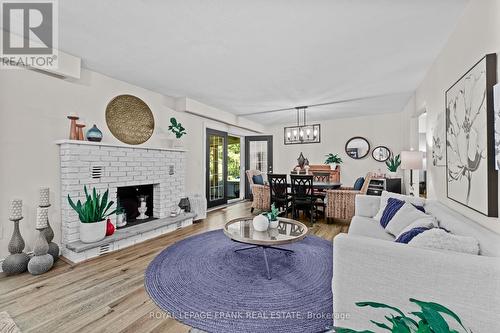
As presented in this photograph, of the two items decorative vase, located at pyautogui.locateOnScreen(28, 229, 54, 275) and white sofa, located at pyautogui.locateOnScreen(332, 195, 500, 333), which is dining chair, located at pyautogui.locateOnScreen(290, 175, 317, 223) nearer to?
white sofa, located at pyautogui.locateOnScreen(332, 195, 500, 333)

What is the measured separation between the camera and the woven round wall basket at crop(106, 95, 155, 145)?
349cm

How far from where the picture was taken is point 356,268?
1.37 meters

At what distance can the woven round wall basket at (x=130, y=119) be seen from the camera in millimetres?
3486

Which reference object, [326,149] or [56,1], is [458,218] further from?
[326,149]

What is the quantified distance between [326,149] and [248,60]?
4.62m

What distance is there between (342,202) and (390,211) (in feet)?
5.63

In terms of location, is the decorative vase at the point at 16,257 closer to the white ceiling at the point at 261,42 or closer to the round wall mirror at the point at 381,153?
the white ceiling at the point at 261,42

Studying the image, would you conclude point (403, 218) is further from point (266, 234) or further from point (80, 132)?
point (80, 132)

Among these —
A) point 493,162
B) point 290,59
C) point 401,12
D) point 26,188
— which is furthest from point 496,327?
point 26,188

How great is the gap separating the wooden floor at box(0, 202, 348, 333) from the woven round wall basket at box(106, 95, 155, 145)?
6.10ft

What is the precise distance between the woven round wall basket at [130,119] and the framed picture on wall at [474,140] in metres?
4.23

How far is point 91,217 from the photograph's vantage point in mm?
2861

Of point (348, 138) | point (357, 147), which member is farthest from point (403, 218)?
point (348, 138)

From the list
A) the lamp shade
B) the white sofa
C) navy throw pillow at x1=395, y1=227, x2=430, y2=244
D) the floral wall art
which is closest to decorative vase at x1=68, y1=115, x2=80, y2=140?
the white sofa
